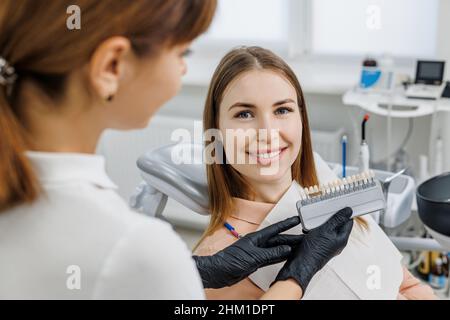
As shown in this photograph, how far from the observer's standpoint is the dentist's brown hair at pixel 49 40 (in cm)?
63

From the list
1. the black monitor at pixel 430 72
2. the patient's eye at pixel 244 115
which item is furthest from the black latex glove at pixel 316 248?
the black monitor at pixel 430 72

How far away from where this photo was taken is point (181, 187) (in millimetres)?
1312

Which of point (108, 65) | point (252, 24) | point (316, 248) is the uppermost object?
point (108, 65)

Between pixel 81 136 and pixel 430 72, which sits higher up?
pixel 81 136

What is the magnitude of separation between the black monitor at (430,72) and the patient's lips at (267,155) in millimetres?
1225

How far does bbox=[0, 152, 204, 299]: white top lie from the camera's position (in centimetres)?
65

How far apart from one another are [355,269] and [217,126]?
382mm

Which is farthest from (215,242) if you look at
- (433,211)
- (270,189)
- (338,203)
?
(433,211)

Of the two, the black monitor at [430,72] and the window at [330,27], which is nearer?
the black monitor at [430,72]

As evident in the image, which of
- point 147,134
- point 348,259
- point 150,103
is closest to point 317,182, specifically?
point 348,259

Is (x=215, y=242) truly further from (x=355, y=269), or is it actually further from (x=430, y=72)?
(x=430, y=72)

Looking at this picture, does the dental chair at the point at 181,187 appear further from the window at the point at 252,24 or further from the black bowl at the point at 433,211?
the window at the point at 252,24

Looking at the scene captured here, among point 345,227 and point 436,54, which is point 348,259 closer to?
point 345,227
